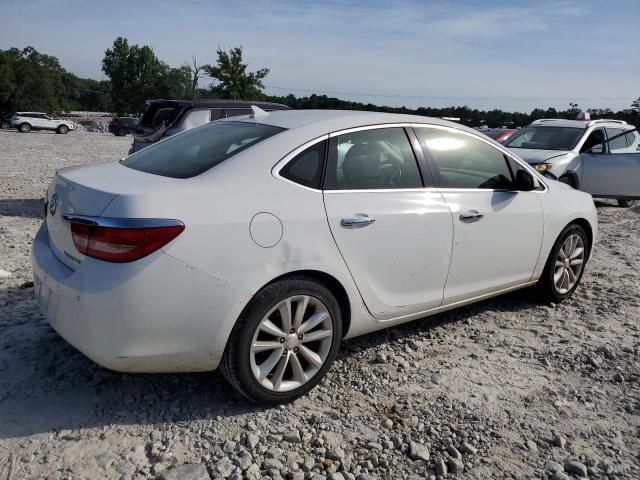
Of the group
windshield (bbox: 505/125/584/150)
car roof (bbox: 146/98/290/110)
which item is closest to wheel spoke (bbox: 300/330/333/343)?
car roof (bbox: 146/98/290/110)

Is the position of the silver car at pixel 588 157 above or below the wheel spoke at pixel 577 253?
above

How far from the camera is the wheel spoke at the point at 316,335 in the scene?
326cm

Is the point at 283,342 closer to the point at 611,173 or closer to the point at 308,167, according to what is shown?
the point at 308,167

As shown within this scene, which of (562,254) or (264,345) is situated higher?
(562,254)

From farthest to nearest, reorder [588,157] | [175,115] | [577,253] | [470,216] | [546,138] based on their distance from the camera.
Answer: [546,138], [588,157], [175,115], [577,253], [470,216]

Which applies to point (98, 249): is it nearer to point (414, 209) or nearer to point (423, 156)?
point (414, 209)

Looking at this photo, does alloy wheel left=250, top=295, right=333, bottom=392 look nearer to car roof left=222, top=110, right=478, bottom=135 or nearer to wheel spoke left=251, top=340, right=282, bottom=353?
wheel spoke left=251, top=340, right=282, bottom=353

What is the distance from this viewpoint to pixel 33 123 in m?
38.1

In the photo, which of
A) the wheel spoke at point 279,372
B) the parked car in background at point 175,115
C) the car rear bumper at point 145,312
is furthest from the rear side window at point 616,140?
the car rear bumper at point 145,312

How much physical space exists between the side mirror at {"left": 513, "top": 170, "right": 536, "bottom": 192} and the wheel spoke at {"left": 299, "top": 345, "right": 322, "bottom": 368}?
213 cm

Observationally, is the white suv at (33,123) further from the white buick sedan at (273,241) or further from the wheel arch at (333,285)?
the wheel arch at (333,285)

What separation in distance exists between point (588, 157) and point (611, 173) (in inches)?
19.8

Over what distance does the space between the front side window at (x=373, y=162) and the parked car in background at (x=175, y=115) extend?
5348 millimetres

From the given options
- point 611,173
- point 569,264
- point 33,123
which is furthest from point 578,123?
point 33,123
